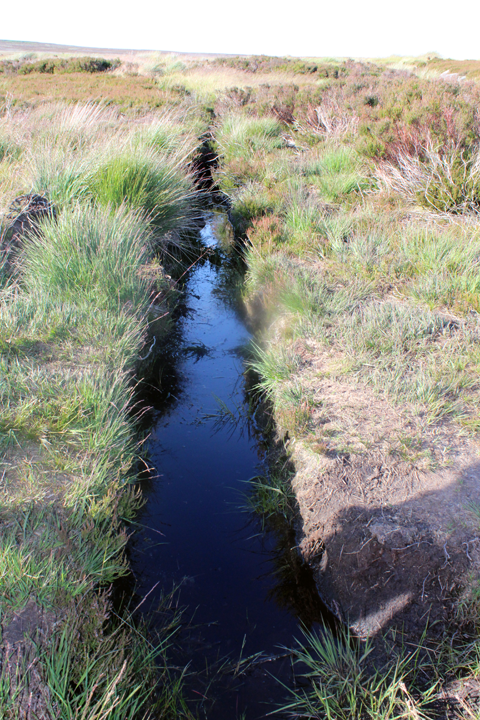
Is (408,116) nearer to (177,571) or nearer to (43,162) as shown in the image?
(43,162)

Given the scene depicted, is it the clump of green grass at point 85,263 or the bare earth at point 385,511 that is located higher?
the clump of green grass at point 85,263

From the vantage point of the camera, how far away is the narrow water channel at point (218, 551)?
7.27 feet

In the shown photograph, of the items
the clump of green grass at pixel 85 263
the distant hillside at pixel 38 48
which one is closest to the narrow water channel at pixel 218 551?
the clump of green grass at pixel 85 263

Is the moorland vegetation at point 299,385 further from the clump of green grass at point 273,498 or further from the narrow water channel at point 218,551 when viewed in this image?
the narrow water channel at point 218,551

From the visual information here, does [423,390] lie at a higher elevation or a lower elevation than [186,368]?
higher

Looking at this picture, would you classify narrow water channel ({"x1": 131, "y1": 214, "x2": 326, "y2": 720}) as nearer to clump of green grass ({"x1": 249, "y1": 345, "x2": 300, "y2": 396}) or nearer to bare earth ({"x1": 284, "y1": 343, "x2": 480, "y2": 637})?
bare earth ({"x1": 284, "y1": 343, "x2": 480, "y2": 637})

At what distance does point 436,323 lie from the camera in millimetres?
3936

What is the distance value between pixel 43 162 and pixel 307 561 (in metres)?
5.59

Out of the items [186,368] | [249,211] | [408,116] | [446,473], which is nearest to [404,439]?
[446,473]

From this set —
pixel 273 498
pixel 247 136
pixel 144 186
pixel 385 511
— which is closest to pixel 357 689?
pixel 385 511

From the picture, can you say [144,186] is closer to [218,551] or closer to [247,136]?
[218,551]

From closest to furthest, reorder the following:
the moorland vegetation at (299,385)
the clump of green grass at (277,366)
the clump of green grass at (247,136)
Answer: the moorland vegetation at (299,385) < the clump of green grass at (277,366) < the clump of green grass at (247,136)

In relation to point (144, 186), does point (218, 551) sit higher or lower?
lower

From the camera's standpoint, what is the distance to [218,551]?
9.30ft
